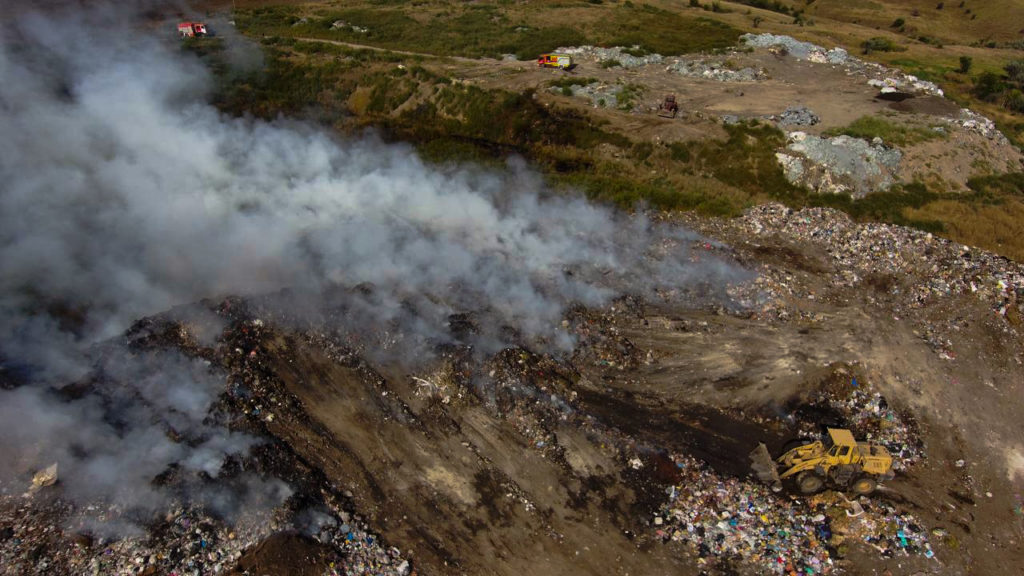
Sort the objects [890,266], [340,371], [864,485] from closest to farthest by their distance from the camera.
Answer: [864,485] → [340,371] → [890,266]

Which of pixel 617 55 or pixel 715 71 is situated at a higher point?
pixel 617 55

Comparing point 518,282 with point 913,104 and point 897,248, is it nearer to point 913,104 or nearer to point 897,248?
point 897,248


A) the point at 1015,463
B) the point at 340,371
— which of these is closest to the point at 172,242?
the point at 340,371

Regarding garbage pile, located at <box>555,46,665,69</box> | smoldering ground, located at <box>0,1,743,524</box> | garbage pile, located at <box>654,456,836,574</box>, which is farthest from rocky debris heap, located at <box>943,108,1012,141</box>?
garbage pile, located at <box>654,456,836,574</box>

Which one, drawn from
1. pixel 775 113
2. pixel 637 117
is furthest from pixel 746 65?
pixel 637 117

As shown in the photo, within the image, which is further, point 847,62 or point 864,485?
point 847,62

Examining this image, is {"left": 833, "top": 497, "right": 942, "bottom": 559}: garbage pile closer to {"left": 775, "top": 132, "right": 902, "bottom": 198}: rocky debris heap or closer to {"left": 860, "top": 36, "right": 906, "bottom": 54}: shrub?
{"left": 775, "top": 132, "right": 902, "bottom": 198}: rocky debris heap

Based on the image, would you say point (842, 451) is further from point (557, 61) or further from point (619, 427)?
point (557, 61)
